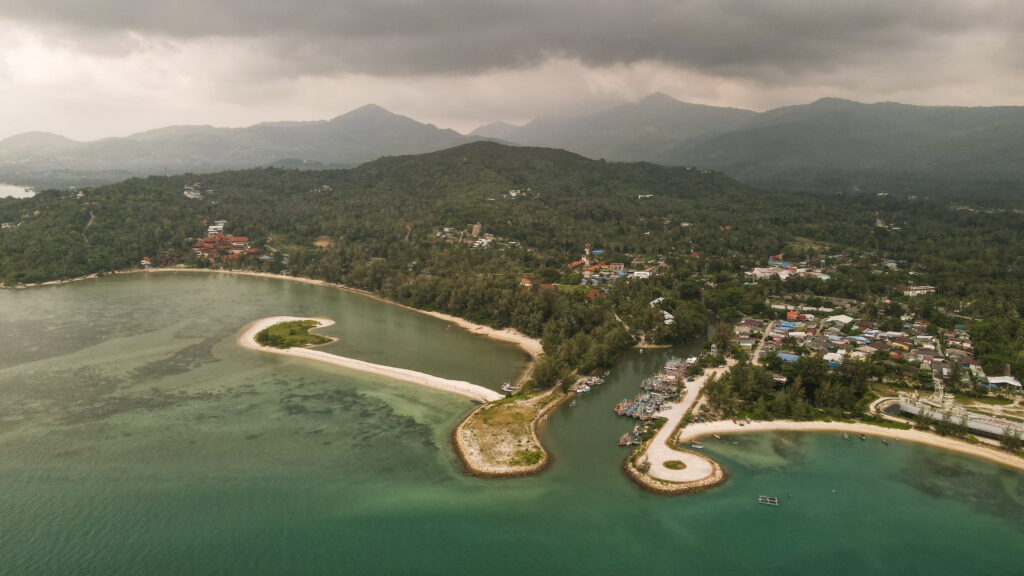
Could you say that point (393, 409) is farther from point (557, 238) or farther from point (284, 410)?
point (557, 238)

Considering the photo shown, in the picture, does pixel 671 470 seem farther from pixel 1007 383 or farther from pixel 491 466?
pixel 1007 383

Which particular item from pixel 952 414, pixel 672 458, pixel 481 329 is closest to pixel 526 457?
pixel 672 458

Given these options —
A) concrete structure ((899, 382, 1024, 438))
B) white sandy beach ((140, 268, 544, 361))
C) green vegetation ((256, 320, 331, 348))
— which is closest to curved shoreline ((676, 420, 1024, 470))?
concrete structure ((899, 382, 1024, 438))

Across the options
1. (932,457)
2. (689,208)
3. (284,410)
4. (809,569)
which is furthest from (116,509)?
(689,208)

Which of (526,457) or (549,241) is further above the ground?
(549,241)

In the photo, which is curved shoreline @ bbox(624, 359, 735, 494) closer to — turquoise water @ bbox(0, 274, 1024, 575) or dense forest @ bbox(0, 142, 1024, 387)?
turquoise water @ bbox(0, 274, 1024, 575)

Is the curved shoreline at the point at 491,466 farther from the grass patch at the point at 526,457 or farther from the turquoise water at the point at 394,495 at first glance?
the turquoise water at the point at 394,495

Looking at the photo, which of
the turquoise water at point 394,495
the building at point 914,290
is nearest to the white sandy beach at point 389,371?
the turquoise water at point 394,495
